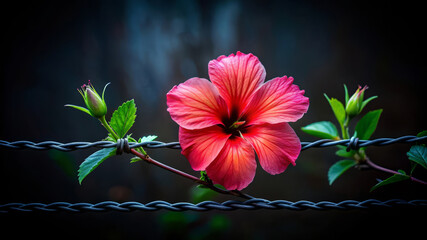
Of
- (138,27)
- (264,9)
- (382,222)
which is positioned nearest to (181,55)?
(138,27)

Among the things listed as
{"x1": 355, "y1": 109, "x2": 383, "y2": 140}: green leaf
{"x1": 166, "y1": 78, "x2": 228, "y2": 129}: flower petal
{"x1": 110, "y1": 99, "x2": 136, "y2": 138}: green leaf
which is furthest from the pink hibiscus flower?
{"x1": 355, "y1": 109, "x2": 383, "y2": 140}: green leaf

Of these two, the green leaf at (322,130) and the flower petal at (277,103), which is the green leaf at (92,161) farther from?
the green leaf at (322,130)

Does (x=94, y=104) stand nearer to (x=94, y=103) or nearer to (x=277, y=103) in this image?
(x=94, y=103)

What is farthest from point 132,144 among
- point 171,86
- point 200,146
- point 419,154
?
point 171,86

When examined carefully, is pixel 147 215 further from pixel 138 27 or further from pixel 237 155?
pixel 237 155

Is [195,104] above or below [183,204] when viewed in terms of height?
above

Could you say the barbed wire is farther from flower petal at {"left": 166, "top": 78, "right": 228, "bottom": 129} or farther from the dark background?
the dark background

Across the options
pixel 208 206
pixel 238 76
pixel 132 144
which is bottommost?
pixel 208 206
